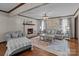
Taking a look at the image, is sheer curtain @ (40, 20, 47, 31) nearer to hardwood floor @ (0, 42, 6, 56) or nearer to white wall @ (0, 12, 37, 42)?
white wall @ (0, 12, 37, 42)

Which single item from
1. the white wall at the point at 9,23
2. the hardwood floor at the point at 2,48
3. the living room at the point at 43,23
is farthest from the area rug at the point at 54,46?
the hardwood floor at the point at 2,48

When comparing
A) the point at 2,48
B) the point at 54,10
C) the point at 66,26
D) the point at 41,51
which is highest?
the point at 54,10

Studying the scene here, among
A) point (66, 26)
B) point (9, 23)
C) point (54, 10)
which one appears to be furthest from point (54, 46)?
point (9, 23)

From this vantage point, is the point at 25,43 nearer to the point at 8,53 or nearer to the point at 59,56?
the point at 8,53

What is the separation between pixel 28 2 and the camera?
160cm

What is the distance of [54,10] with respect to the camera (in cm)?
174

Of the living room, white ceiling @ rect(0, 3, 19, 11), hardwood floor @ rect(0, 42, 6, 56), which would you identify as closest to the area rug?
the living room

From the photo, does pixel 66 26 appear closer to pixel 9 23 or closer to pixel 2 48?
pixel 9 23

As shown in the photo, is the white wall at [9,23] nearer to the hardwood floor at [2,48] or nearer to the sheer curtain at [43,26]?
the hardwood floor at [2,48]

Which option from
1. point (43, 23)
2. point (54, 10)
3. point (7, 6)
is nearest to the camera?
point (7, 6)

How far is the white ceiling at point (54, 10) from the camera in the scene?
1.62 metres

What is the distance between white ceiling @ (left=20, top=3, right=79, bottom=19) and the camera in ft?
5.31

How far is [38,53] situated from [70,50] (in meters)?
0.71

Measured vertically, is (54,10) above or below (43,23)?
above
